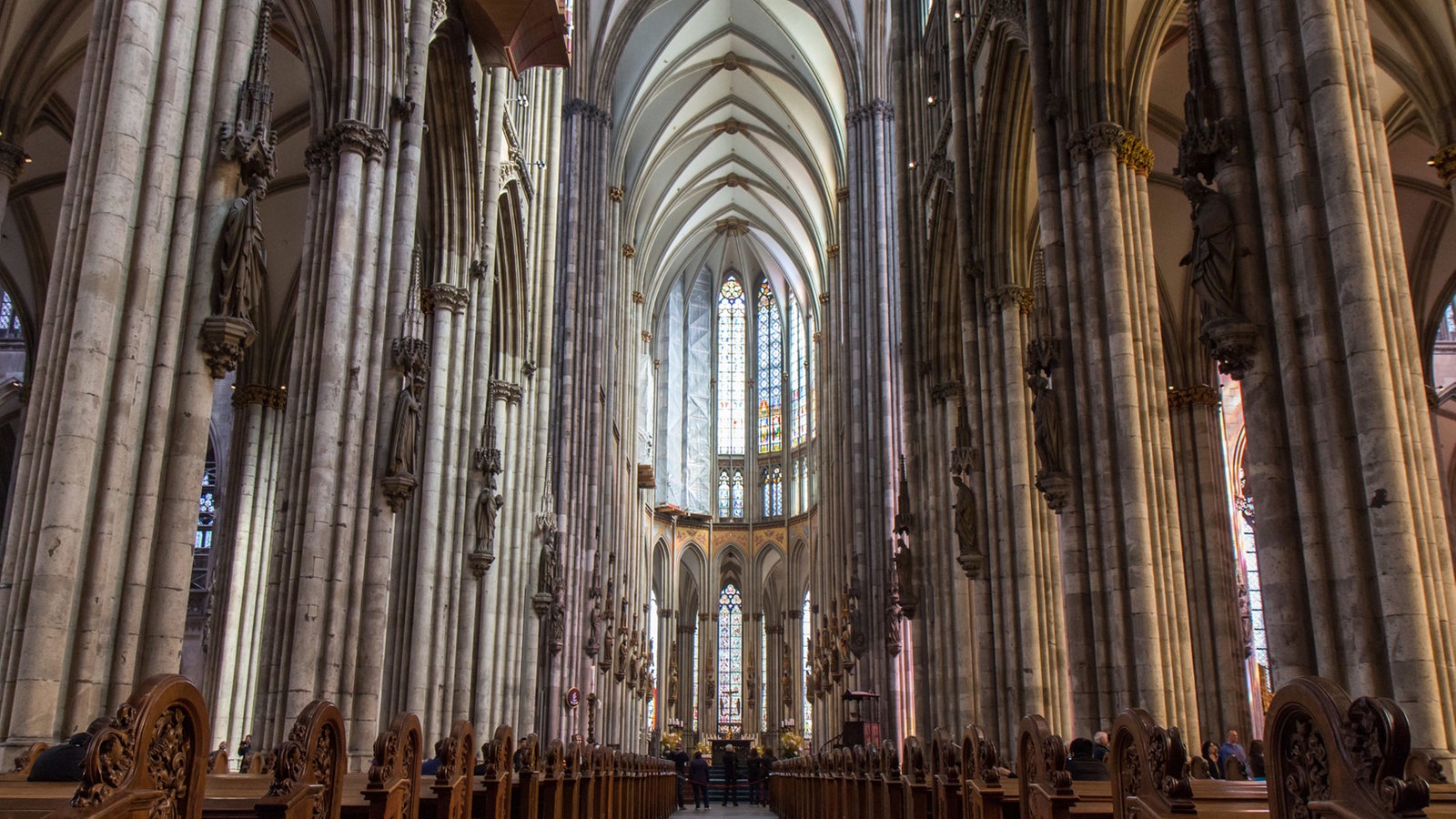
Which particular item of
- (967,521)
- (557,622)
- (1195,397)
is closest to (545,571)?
(557,622)

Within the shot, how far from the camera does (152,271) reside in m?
8.07

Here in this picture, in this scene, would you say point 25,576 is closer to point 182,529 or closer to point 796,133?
point 182,529

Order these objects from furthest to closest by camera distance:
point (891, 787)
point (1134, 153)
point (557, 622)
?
point (557, 622), point (1134, 153), point (891, 787)

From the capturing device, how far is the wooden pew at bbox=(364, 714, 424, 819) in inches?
231

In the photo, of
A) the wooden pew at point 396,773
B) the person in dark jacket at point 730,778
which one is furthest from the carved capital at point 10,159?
the person in dark jacket at point 730,778

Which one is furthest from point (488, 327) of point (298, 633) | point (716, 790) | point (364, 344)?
point (716, 790)

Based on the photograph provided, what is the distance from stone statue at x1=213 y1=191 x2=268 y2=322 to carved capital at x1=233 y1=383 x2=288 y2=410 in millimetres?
15569

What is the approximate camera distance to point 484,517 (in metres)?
17.6

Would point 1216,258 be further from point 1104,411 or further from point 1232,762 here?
point 1232,762

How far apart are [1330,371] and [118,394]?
26.5 ft

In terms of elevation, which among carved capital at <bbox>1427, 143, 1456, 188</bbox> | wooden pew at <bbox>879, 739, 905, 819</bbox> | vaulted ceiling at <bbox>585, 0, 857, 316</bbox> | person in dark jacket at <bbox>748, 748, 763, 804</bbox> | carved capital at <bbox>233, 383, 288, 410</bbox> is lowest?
person in dark jacket at <bbox>748, 748, 763, 804</bbox>

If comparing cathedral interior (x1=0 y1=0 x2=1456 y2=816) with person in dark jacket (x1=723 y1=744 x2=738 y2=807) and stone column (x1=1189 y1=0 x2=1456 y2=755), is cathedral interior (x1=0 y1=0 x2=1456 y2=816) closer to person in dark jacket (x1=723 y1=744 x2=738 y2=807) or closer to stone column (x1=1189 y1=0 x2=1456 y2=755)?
stone column (x1=1189 y1=0 x2=1456 y2=755)

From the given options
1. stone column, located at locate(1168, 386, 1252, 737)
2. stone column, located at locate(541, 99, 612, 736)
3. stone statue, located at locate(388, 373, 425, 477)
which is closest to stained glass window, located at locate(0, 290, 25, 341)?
stone column, located at locate(541, 99, 612, 736)

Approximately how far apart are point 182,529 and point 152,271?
183 cm
